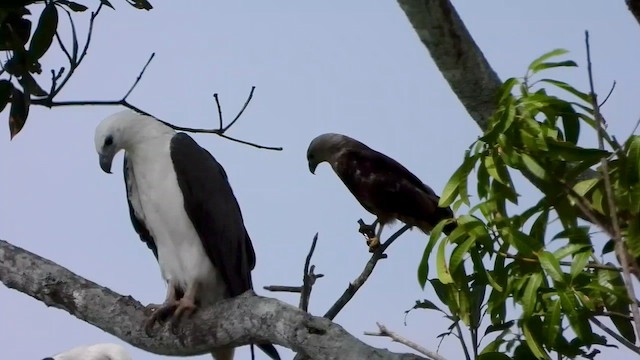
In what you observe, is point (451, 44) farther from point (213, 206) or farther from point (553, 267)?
point (213, 206)

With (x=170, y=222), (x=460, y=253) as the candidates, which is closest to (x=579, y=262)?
(x=460, y=253)

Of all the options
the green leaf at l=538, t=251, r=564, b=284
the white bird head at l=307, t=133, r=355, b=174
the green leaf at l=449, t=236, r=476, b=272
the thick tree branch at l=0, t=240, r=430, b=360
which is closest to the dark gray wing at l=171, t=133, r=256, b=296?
the thick tree branch at l=0, t=240, r=430, b=360

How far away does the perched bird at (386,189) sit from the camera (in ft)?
19.5

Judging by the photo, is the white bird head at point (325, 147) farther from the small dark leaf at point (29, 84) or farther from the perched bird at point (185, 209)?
the small dark leaf at point (29, 84)

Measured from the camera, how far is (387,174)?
20.0 feet

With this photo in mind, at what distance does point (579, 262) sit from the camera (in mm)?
2162

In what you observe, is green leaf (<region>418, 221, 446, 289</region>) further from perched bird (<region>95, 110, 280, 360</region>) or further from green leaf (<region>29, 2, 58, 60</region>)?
perched bird (<region>95, 110, 280, 360</region>)

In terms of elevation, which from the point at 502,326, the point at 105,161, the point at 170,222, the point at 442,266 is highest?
the point at 105,161

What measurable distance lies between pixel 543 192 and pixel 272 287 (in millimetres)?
1183

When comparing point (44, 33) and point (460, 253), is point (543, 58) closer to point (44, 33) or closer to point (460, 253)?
point (460, 253)

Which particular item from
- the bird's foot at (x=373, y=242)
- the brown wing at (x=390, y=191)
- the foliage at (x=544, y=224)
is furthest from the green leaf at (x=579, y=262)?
the brown wing at (x=390, y=191)

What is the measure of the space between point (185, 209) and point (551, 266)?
2155mm

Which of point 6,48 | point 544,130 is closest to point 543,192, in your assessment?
point 544,130

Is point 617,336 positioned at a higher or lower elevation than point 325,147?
lower
